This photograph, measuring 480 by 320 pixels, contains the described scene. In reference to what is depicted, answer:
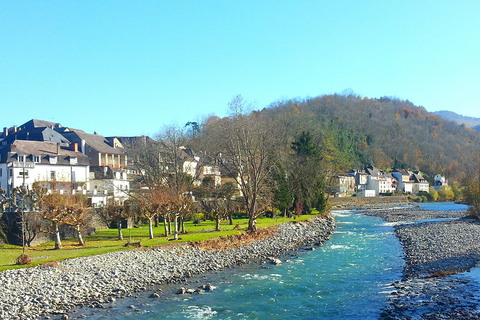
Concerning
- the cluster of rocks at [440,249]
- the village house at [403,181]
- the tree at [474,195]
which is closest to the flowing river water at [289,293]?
the cluster of rocks at [440,249]

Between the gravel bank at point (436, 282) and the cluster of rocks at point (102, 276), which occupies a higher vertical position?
the cluster of rocks at point (102, 276)

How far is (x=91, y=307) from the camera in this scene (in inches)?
737

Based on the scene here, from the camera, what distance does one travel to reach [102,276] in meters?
22.8

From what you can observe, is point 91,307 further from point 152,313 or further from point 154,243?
point 154,243

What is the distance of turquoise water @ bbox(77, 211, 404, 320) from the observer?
18062 mm

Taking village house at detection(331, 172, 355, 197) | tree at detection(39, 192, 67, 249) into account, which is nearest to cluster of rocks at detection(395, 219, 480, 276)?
tree at detection(39, 192, 67, 249)

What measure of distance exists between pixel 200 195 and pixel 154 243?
71.7ft

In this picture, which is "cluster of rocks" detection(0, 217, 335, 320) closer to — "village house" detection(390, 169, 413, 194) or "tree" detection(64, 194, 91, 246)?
"tree" detection(64, 194, 91, 246)

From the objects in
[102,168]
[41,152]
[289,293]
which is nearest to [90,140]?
[102,168]

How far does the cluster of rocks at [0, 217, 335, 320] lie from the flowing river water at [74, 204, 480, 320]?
1300 millimetres

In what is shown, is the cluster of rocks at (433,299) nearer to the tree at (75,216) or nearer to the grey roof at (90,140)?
the tree at (75,216)

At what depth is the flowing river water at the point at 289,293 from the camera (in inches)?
710

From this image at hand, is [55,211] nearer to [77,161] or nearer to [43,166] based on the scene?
[43,166]

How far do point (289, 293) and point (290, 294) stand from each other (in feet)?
0.62
